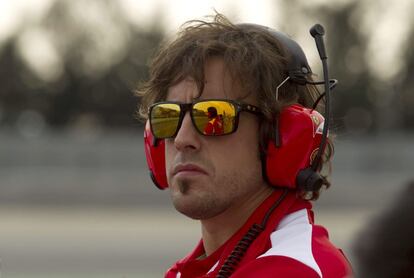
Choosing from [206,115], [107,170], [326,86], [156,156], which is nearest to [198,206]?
[206,115]

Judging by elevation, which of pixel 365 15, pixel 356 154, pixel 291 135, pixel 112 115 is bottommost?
pixel 291 135

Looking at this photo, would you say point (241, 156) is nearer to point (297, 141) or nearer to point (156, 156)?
point (297, 141)

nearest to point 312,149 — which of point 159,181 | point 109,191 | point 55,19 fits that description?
point 159,181

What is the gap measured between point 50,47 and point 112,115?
5199 mm

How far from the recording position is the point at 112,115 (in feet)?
152

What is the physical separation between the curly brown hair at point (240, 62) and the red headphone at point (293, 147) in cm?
4

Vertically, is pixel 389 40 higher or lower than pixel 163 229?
higher

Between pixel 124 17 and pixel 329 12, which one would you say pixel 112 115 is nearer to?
pixel 124 17

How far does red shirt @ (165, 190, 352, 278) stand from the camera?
2168mm

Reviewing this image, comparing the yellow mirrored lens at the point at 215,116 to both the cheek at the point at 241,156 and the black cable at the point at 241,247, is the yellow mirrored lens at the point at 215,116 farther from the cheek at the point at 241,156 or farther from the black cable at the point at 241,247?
the black cable at the point at 241,247

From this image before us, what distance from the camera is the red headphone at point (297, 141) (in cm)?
253

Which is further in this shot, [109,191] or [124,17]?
[124,17]

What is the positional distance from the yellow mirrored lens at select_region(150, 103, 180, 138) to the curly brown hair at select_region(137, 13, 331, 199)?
0.10 meters

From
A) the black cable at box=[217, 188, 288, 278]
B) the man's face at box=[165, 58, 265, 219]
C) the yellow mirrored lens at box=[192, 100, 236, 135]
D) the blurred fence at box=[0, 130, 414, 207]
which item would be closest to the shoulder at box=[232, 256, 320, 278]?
the black cable at box=[217, 188, 288, 278]
